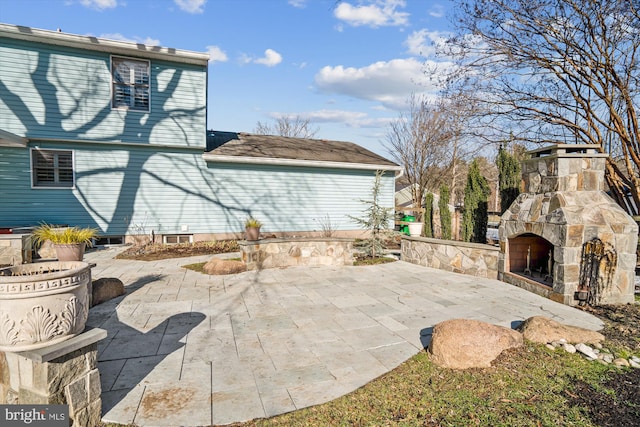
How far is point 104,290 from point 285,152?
8.68m

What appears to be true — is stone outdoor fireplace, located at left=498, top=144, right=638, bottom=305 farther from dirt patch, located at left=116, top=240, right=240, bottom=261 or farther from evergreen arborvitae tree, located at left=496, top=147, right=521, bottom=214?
dirt patch, located at left=116, top=240, right=240, bottom=261

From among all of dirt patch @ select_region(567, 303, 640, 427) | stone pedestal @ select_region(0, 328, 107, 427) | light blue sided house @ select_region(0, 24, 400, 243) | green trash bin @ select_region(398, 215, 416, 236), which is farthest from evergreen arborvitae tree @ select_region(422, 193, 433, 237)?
stone pedestal @ select_region(0, 328, 107, 427)

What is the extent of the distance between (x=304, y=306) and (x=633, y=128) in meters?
8.29

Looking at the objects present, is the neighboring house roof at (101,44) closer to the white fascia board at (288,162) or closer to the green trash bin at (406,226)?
the white fascia board at (288,162)

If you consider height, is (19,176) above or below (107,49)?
below

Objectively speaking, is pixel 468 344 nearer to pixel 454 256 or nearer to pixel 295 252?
pixel 454 256

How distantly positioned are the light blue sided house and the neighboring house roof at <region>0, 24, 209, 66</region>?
29mm

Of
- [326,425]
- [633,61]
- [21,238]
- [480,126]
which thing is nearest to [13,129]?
[21,238]

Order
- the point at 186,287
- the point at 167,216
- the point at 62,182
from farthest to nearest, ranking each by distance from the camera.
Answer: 1. the point at 167,216
2. the point at 62,182
3. the point at 186,287

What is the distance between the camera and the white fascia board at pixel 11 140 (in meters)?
8.61

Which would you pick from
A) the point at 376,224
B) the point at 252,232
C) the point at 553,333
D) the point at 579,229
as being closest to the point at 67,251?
the point at 252,232

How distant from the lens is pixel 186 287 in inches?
246

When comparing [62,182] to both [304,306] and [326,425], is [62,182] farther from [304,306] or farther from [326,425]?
[326,425]

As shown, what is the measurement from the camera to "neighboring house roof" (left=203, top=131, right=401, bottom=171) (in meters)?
11.8
